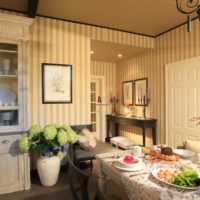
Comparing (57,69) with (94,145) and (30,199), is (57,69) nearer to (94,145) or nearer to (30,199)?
(94,145)

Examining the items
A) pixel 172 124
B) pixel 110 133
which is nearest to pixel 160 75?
pixel 172 124

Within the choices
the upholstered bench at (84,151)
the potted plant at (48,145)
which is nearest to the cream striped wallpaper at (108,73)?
the upholstered bench at (84,151)

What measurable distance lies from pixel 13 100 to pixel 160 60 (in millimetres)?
3297

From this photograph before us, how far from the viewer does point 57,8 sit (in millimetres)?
3240

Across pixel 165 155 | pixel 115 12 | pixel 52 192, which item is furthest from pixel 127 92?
pixel 165 155

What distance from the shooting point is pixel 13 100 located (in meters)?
2.90

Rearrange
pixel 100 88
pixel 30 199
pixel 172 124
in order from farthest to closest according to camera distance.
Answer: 1. pixel 100 88
2. pixel 172 124
3. pixel 30 199

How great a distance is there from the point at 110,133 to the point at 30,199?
393 cm

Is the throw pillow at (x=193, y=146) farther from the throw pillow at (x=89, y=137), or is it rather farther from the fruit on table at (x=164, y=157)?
the throw pillow at (x=89, y=137)

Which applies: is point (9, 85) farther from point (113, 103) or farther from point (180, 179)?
point (113, 103)

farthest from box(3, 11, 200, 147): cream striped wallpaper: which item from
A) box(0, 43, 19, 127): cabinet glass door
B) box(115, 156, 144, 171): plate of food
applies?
box(115, 156, 144, 171): plate of food

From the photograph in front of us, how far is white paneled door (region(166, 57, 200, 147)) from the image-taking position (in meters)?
3.62

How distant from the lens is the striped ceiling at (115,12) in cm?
307

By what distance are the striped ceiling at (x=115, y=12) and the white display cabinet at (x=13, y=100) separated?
64 centimetres
